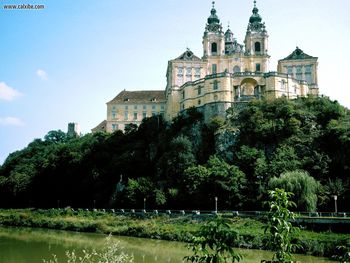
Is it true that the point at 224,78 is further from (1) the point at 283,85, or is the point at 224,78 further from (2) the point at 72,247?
(2) the point at 72,247

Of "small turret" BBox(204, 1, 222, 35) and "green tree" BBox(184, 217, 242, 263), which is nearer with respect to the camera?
"green tree" BBox(184, 217, 242, 263)

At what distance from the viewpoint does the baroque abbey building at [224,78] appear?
185 ft

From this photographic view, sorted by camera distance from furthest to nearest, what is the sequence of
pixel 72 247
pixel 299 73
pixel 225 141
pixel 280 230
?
pixel 299 73, pixel 225 141, pixel 72 247, pixel 280 230

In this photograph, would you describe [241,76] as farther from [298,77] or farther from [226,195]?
[226,195]

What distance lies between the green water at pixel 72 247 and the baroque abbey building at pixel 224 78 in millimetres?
24924

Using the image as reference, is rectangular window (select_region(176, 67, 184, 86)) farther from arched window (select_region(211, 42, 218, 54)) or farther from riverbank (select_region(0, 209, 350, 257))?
riverbank (select_region(0, 209, 350, 257))

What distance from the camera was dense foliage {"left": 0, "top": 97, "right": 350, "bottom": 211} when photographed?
44.3 metres

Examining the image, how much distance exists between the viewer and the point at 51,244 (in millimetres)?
35500

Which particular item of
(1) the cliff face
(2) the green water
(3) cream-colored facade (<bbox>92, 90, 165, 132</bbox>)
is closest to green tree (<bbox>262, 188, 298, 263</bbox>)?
(2) the green water

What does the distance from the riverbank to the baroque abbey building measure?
19387 mm

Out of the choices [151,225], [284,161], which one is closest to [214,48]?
[284,161]

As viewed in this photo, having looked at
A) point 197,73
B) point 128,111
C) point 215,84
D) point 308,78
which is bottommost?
point 215,84

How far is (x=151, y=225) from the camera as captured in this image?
131 feet

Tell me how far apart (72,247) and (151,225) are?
29.2 feet
